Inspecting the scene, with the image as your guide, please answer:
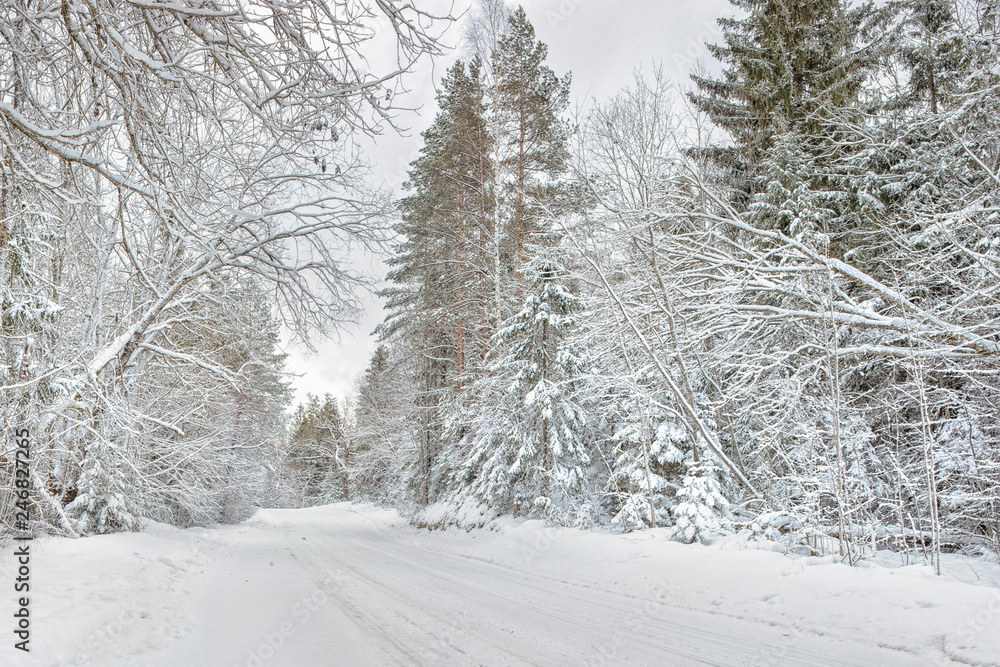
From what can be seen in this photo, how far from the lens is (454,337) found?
1838cm

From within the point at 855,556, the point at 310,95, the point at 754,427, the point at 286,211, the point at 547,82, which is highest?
the point at 547,82

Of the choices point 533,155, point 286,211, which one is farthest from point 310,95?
point 533,155

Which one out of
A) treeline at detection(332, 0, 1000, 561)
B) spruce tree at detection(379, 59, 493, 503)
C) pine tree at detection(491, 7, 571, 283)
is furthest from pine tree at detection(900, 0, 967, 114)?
spruce tree at detection(379, 59, 493, 503)

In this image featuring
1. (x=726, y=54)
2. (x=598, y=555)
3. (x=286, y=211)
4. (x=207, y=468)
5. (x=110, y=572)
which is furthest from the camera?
Result: (x=726, y=54)

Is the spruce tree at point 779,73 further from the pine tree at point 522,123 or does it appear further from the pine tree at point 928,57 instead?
the pine tree at point 522,123

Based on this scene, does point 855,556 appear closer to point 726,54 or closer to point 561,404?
point 561,404

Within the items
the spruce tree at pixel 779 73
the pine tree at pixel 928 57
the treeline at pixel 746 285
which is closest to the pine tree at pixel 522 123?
the treeline at pixel 746 285

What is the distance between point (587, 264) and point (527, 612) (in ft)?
19.9

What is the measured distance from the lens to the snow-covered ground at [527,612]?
3.94 meters

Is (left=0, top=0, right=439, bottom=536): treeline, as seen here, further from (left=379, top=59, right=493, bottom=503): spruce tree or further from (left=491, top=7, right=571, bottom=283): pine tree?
(left=491, top=7, right=571, bottom=283): pine tree

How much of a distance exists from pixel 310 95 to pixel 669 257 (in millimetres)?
7305

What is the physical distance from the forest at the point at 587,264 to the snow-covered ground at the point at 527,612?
3.05 feet

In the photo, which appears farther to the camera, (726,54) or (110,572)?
(726,54)

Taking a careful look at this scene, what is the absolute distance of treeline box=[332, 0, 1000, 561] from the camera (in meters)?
6.99
